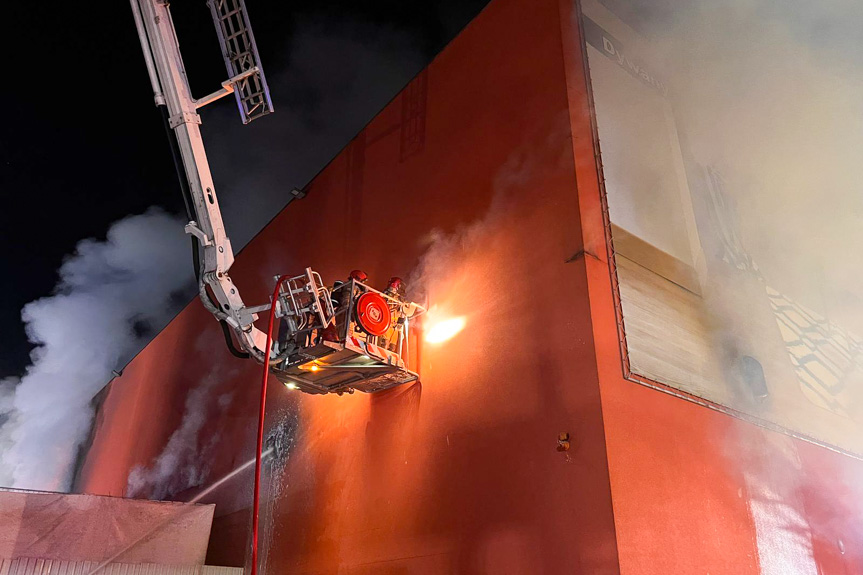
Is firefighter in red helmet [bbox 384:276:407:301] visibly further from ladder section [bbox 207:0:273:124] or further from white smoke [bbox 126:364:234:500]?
white smoke [bbox 126:364:234:500]

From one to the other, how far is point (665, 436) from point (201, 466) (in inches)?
241

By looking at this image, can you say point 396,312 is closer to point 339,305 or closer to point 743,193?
point 339,305

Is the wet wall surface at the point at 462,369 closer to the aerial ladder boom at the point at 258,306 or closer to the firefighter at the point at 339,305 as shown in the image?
the aerial ladder boom at the point at 258,306

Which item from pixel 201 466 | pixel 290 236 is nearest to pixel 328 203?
pixel 290 236

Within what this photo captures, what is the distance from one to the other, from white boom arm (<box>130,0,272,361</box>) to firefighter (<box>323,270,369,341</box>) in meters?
0.67

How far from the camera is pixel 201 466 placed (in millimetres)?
7977

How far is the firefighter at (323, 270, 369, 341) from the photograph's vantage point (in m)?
4.41

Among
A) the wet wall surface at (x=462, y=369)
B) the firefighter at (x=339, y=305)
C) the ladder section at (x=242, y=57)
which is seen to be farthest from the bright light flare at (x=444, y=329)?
the ladder section at (x=242, y=57)

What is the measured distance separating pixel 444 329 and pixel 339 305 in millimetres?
852

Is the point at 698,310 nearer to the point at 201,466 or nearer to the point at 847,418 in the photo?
the point at 847,418

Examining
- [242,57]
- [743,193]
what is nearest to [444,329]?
[242,57]

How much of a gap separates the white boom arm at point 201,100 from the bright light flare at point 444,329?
1.31 metres

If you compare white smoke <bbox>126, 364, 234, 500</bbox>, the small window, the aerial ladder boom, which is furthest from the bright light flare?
white smoke <bbox>126, 364, 234, 500</bbox>

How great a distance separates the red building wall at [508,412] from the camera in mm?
3594
